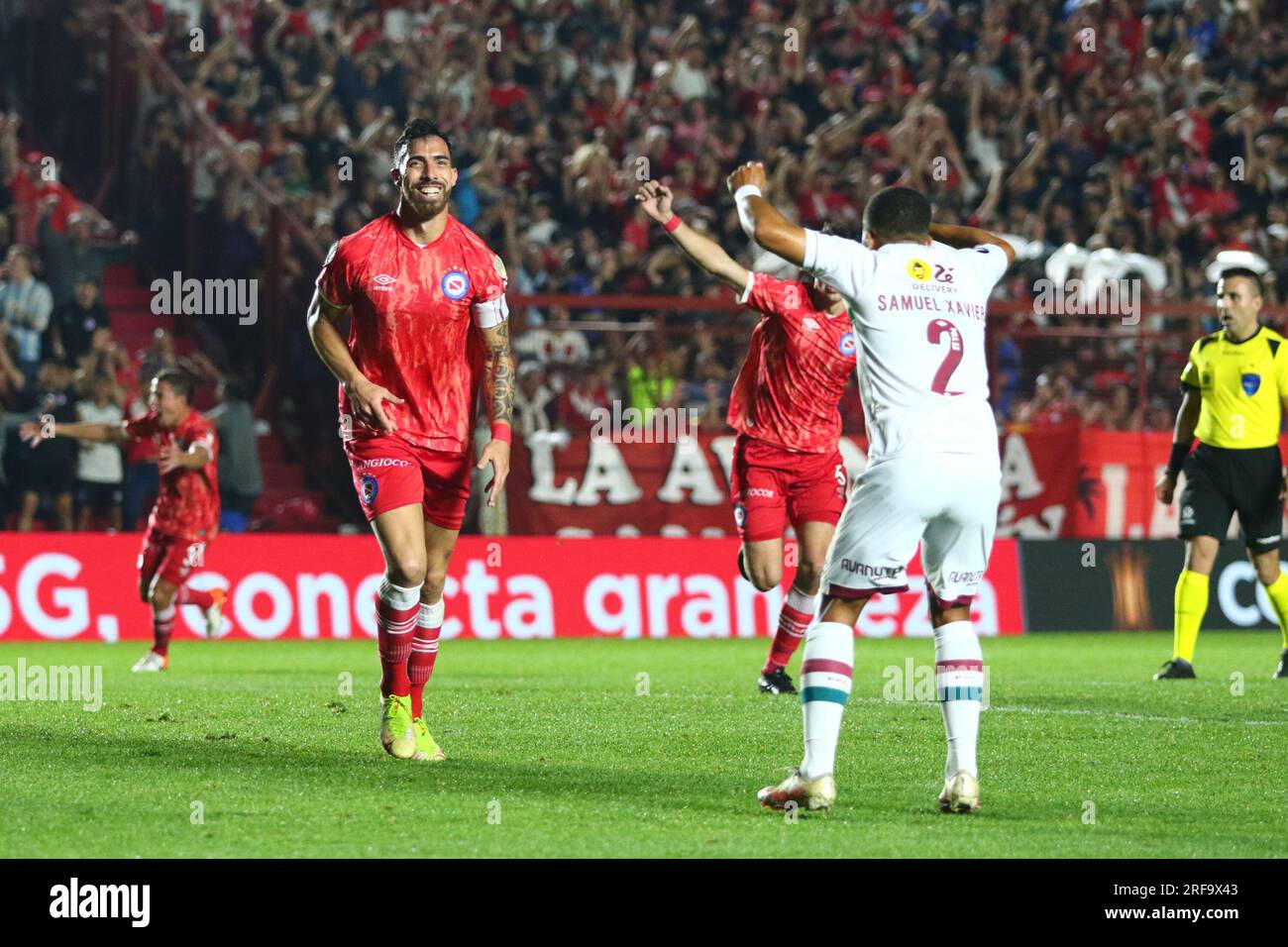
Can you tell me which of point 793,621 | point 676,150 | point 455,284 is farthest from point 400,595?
point 676,150

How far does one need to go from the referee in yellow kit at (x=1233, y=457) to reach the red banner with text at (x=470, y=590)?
483 centimetres

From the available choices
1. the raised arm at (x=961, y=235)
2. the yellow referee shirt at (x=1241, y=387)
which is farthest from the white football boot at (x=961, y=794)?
the yellow referee shirt at (x=1241, y=387)

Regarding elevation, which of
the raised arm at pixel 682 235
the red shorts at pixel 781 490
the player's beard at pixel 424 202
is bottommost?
the red shorts at pixel 781 490

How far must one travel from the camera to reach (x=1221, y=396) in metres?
13.9

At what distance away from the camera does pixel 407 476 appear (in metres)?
8.60

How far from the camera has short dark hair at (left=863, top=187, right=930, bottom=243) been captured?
24.1ft

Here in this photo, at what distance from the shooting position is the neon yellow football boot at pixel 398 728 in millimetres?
8688

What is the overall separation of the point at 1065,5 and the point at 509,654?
16.4m

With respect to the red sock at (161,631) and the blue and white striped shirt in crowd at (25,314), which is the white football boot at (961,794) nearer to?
the red sock at (161,631)

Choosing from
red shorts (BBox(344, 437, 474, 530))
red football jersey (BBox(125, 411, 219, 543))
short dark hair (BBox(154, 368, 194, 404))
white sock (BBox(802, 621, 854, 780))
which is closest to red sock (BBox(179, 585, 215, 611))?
red football jersey (BBox(125, 411, 219, 543))

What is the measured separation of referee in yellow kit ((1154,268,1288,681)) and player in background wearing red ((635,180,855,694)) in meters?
2.93

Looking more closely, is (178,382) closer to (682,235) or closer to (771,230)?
(682,235)

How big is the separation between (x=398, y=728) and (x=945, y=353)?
10.1 feet

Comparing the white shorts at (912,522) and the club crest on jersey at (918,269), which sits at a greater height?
the club crest on jersey at (918,269)
